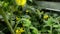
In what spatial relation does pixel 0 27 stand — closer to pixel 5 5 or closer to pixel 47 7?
pixel 5 5

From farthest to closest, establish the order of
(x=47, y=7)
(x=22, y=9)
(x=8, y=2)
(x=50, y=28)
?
(x=47, y=7) → (x=22, y=9) → (x=50, y=28) → (x=8, y=2)

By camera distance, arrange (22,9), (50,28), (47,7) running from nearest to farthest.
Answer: (50,28), (22,9), (47,7)

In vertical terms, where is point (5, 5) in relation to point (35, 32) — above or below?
above

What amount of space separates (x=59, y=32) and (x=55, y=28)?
0.05m

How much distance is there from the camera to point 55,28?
3.59ft

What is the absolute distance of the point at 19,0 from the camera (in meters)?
1.02

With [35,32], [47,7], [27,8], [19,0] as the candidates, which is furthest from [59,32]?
[47,7]

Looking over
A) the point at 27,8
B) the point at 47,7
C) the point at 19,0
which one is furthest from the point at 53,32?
the point at 47,7

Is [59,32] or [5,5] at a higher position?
[5,5]

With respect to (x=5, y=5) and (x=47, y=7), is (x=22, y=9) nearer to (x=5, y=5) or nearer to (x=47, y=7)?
(x=5, y=5)

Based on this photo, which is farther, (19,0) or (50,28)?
(50,28)

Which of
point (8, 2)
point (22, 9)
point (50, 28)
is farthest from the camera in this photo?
point (22, 9)

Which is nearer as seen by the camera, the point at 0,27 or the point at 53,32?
the point at 53,32

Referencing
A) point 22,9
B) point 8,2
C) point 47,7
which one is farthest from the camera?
point 47,7
